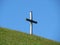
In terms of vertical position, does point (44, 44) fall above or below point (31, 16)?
below

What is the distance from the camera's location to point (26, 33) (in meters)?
14.2

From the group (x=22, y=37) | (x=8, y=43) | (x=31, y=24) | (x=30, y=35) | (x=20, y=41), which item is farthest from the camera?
(x=31, y=24)

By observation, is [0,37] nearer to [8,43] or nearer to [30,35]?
[8,43]

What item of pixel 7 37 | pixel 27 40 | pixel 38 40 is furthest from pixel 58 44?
pixel 7 37

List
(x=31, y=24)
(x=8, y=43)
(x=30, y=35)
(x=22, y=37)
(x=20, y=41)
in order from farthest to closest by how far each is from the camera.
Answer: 1. (x=31, y=24)
2. (x=30, y=35)
3. (x=22, y=37)
4. (x=20, y=41)
5. (x=8, y=43)

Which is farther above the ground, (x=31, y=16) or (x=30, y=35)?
(x=31, y=16)

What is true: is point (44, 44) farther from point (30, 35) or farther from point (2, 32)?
point (2, 32)

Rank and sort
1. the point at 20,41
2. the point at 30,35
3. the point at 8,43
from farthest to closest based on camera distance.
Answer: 1. the point at 30,35
2. the point at 20,41
3. the point at 8,43

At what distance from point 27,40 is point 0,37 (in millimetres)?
1492

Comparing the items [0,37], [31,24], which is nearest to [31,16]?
[31,24]

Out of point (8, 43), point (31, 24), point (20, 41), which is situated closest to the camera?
point (8, 43)

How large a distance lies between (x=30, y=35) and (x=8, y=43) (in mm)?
2890

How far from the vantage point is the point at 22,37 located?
12867 millimetres

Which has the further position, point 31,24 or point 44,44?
point 31,24
